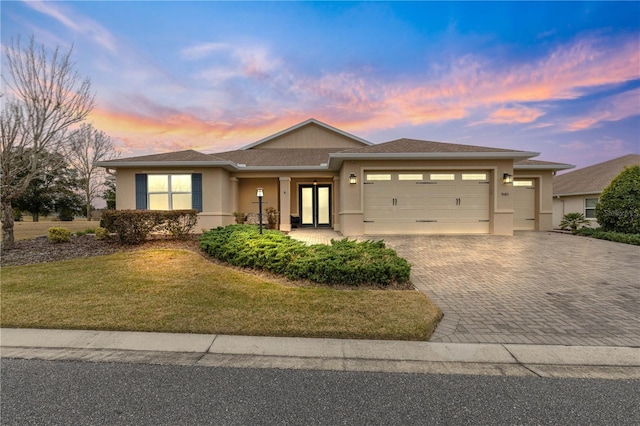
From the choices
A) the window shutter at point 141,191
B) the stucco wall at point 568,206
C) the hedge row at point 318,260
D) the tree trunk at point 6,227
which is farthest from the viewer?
the stucco wall at point 568,206

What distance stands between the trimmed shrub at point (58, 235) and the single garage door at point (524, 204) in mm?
18849

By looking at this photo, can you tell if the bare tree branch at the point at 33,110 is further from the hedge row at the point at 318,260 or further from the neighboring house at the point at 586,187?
the neighboring house at the point at 586,187

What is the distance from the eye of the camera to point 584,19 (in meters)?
10.8

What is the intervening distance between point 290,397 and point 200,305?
104 inches

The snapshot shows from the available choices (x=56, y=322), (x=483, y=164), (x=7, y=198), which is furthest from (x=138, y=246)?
(x=483, y=164)

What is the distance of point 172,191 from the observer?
1216cm

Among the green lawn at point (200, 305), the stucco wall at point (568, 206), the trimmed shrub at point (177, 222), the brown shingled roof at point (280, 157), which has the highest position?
the brown shingled roof at point (280, 157)

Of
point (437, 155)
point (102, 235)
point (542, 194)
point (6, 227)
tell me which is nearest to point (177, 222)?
point (102, 235)

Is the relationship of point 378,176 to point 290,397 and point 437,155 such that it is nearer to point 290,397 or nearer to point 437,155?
point 437,155

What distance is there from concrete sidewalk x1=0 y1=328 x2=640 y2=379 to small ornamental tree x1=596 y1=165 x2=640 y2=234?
11.6m

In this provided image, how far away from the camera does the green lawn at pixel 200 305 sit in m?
3.70

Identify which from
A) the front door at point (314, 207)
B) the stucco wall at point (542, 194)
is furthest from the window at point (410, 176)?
the stucco wall at point (542, 194)

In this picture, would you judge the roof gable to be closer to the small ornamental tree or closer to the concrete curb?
the small ornamental tree

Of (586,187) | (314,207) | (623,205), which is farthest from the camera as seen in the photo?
(586,187)
